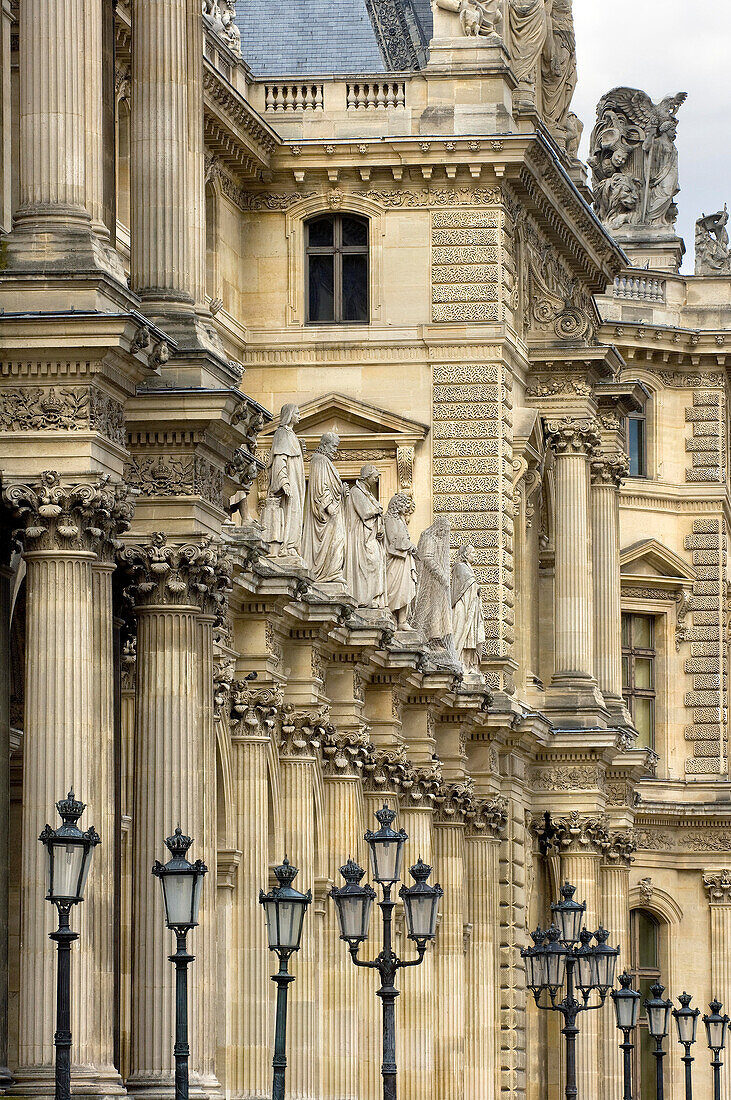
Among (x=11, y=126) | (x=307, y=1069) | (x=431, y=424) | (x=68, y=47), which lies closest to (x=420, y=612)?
(x=431, y=424)

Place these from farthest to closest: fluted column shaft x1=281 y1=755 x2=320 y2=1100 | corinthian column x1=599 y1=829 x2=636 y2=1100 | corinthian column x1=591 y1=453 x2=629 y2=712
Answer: corinthian column x1=591 y1=453 x2=629 y2=712 → corinthian column x1=599 y1=829 x2=636 y2=1100 → fluted column shaft x1=281 y1=755 x2=320 y2=1100

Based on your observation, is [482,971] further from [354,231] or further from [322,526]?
[322,526]

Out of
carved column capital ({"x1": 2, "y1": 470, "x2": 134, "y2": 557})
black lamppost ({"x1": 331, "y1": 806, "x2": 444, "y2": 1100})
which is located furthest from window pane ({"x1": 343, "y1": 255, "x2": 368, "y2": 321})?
carved column capital ({"x1": 2, "y1": 470, "x2": 134, "y2": 557})

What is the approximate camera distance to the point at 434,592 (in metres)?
55.5

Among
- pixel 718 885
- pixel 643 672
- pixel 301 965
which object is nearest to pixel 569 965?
pixel 301 965

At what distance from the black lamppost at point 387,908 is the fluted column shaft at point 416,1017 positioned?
17.6 m

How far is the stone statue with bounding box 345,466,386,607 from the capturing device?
50.8 m

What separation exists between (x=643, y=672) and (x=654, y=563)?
2.46 m

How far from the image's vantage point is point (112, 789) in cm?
3409

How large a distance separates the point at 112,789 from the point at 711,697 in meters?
47.3

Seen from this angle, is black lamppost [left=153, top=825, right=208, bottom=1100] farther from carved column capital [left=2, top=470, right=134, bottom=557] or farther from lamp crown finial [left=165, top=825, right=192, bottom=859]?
carved column capital [left=2, top=470, right=134, bottom=557]

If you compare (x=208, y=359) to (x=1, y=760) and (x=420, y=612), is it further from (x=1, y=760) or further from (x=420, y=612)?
(x=420, y=612)

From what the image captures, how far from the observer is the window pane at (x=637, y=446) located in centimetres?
8125

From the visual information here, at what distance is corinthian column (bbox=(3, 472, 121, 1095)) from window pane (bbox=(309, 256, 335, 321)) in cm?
2664
